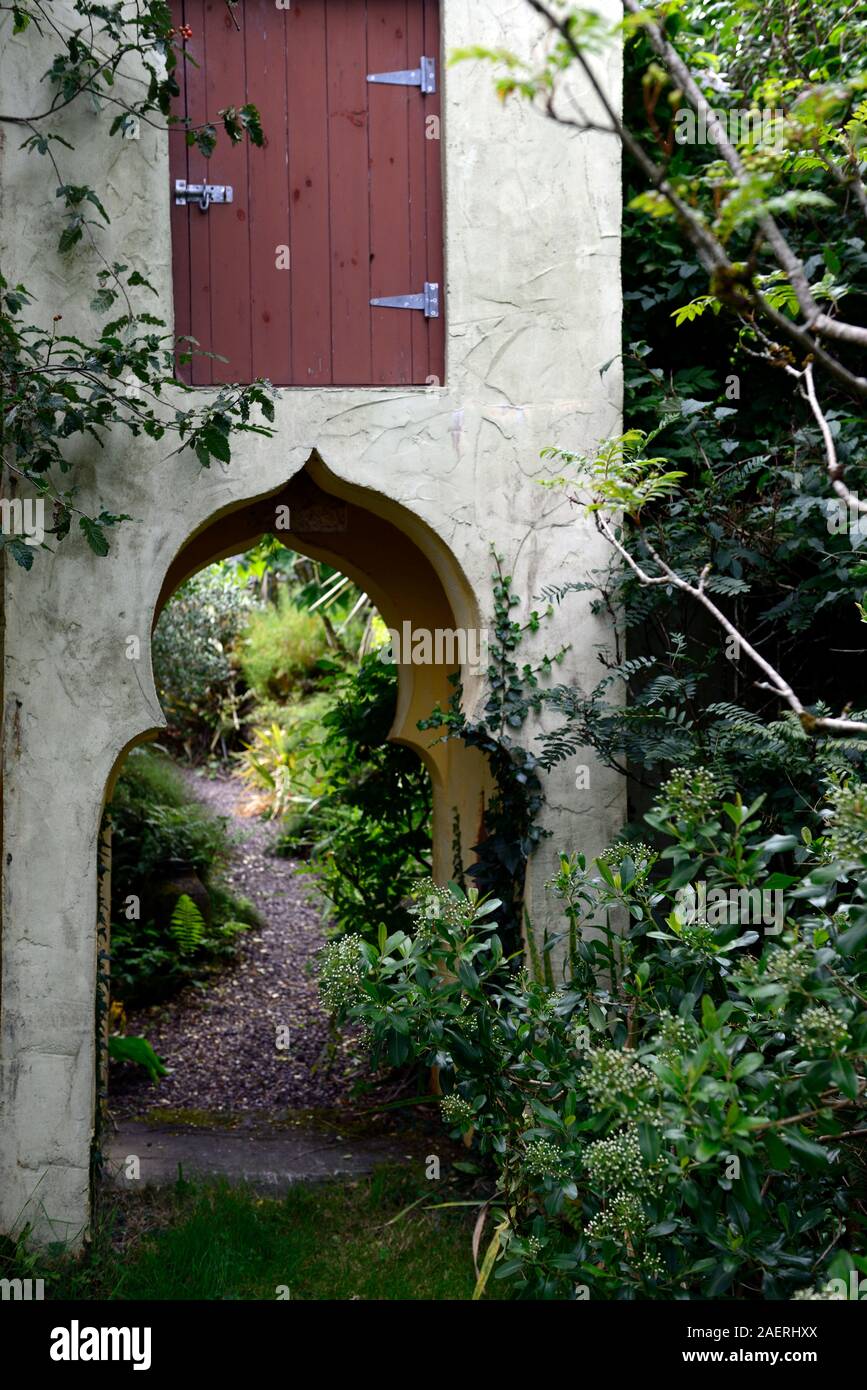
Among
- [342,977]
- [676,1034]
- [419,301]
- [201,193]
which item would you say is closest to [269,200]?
[201,193]

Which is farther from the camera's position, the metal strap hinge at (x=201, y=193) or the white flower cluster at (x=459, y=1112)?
the metal strap hinge at (x=201, y=193)

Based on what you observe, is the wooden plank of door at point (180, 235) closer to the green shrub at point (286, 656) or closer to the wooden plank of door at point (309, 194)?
the wooden plank of door at point (309, 194)

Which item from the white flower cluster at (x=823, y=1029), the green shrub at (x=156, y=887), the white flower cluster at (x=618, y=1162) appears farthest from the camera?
the green shrub at (x=156, y=887)

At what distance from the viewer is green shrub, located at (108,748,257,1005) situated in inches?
384

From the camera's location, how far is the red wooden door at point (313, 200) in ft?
17.4

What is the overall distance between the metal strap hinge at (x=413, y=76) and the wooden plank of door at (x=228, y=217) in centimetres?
59

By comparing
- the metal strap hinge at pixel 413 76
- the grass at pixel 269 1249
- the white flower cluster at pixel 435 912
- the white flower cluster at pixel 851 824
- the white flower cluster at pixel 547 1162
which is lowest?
the grass at pixel 269 1249

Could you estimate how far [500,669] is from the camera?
5371 mm

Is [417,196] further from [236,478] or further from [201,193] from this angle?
[236,478]

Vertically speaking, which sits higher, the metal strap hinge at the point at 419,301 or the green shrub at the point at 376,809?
the metal strap hinge at the point at 419,301

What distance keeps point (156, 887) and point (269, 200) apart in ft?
20.9

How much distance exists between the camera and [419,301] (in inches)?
214

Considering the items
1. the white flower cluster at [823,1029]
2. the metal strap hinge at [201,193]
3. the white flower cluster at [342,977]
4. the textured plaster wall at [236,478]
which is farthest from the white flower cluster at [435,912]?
the metal strap hinge at [201,193]

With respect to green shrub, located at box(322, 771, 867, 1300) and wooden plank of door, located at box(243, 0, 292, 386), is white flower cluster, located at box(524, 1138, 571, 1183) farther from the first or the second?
wooden plank of door, located at box(243, 0, 292, 386)
